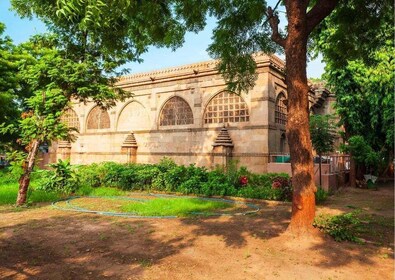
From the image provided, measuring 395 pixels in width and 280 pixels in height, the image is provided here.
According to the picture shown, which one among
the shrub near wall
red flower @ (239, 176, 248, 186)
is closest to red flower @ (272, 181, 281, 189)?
the shrub near wall

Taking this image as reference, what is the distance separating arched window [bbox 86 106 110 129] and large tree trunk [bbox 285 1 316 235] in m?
18.0

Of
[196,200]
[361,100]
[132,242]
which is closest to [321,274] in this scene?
[132,242]

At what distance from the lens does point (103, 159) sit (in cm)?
2145

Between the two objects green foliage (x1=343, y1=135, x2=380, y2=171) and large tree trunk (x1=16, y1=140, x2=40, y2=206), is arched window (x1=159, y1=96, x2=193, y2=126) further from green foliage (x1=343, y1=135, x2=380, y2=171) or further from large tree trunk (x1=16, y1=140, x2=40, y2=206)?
large tree trunk (x1=16, y1=140, x2=40, y2=206)

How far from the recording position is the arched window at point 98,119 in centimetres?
2178

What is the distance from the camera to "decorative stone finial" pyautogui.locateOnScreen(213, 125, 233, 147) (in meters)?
15.9

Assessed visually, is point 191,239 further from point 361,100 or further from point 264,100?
point 361,100

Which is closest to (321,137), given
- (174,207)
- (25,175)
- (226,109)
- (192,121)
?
(226,109)

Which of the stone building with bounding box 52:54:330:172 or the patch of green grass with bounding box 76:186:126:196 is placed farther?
the stone building with bounding box 52:54:330:172

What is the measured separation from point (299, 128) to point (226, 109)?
447 inches

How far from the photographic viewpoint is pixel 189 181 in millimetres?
12625

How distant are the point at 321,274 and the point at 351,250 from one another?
1.40 meters

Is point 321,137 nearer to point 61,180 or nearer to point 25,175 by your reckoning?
point 61,180

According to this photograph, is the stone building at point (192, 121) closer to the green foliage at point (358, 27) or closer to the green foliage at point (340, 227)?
the green foliage at point (358, 27)
